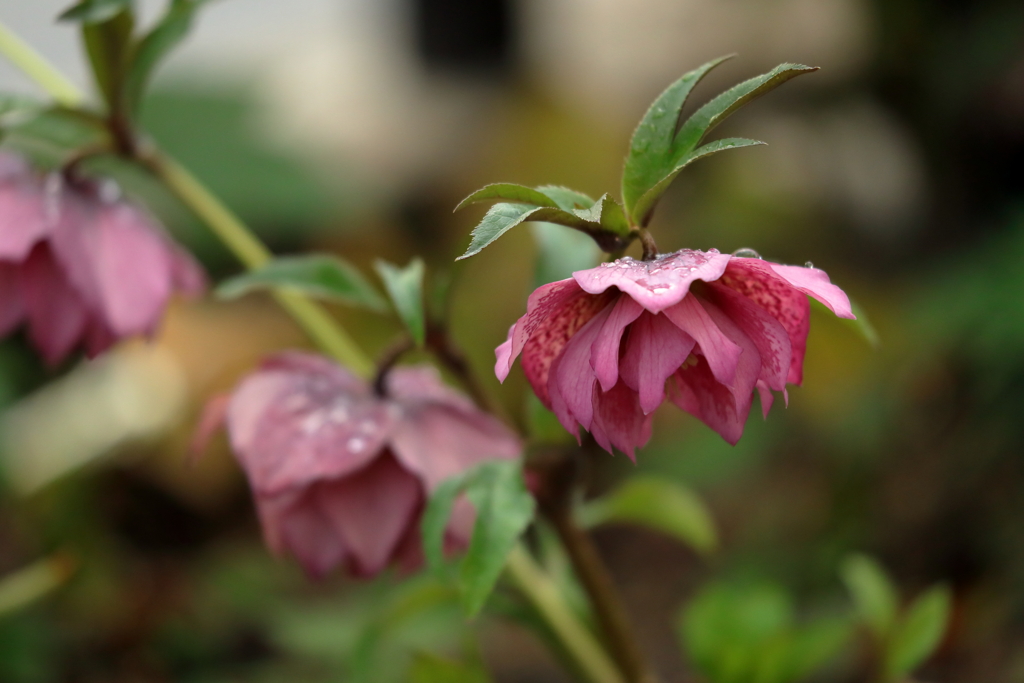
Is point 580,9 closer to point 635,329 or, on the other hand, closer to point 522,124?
point 522,124


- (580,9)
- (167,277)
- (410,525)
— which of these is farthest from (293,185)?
(410,525)

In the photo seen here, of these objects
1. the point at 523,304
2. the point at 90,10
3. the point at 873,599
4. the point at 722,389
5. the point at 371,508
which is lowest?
the point at 523,304

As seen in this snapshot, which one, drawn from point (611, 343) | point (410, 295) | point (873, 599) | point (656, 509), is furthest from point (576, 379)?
point (873, 599)

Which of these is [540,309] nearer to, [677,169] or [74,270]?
[677,169]

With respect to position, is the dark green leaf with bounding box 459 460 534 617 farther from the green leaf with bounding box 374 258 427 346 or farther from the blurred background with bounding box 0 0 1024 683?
the blurred background with bounding box 0 0 1024 683

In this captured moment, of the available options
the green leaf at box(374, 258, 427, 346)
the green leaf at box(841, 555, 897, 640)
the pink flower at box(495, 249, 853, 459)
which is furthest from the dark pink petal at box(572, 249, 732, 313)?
the green leaf at box(841, 555, 897, 640)

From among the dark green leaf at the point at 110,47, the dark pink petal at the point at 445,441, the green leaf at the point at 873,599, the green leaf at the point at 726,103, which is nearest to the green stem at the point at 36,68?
the dark green leaf at the point at 110,47

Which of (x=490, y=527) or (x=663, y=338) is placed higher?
(x=663, y=338)
